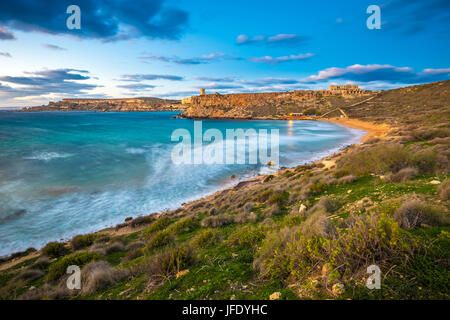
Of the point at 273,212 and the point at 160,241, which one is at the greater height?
the point at 273,212

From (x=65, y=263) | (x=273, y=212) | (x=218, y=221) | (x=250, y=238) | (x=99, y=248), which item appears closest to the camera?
(x=250, y=238)

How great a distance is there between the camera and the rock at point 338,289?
7.30 ft

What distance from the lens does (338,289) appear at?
2246mm

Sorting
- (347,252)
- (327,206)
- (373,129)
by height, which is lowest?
(327,206)

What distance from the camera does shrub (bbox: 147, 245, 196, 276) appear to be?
3.80m

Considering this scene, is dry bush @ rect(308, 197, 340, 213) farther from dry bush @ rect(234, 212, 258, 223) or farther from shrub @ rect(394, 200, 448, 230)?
shrub @ rect(394, 200, 448, 230)

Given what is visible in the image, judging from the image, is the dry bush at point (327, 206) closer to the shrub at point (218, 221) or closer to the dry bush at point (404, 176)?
the dry bush at point (404, 176)

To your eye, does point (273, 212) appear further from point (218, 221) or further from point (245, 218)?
point (218, 221)

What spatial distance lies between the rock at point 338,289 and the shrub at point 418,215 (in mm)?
1864

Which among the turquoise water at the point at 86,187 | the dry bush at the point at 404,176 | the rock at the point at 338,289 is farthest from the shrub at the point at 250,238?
the turquoise water at the point at 86,187

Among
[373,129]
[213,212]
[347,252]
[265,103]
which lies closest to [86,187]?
[213,212]

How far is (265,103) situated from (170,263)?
379ft
